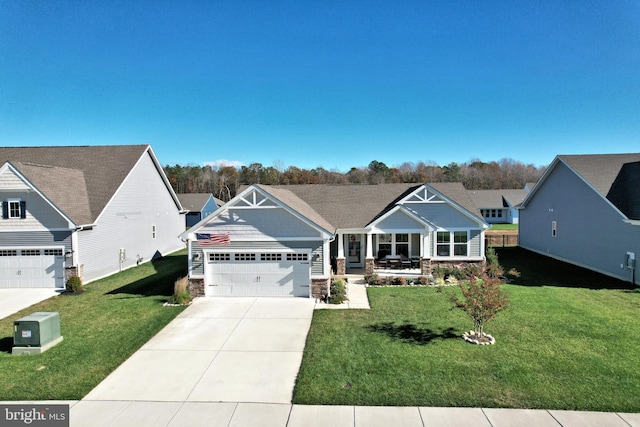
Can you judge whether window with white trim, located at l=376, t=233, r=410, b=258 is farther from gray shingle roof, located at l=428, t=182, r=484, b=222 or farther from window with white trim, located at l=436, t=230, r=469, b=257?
gray shingle roof, located at l=428, t=182, r=484, b=222

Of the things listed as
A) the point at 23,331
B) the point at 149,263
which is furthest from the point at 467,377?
the point at 149,263

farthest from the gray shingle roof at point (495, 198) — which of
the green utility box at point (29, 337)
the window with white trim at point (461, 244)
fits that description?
the green utility box at point (29, 337)

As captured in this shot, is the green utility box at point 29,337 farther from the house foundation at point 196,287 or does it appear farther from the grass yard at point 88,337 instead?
A: the house foundation at point 196,287

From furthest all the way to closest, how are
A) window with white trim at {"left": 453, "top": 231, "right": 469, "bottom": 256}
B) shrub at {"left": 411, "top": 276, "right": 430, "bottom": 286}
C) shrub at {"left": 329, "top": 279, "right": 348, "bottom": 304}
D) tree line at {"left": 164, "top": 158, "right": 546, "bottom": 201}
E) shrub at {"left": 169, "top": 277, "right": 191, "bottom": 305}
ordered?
tree line at {"left": 164, "top": 158, "right": 546, "bottom": 201}
window with white trim at {"left": 453, "top": 231, "right": 469, "bottom": 256}
shrub at {"left": 411, "top": 276, "right": 430, "bottom": 286}
shrub at {"left": 169, "top": 277, "right": 191, "bottom": 305}
shrub at {"left": 329, "top": 279, "right": 348, "bottom": 304}

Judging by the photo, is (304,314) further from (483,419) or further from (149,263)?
(149,263)

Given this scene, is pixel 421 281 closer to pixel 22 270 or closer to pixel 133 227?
pixel 133 227

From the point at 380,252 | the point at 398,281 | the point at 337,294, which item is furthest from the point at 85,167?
the point at 398,281

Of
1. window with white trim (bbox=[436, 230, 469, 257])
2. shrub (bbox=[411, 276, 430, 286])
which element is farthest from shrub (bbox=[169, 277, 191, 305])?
window with white trim (bbox=[436, 230, 469, 257])
